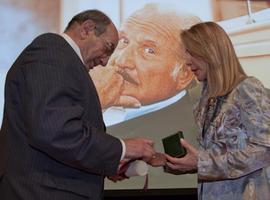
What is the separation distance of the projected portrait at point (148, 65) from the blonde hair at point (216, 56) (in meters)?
0.62

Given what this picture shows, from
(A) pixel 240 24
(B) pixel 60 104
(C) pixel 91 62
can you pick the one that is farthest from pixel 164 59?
(B) pixel 60 104

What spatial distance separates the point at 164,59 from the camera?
7.12 feet

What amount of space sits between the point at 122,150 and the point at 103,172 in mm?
85

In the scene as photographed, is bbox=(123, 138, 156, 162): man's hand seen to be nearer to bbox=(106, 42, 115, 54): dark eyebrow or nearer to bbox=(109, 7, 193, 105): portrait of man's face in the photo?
bbox=(106, 42, 115, 54): dark eyebrow

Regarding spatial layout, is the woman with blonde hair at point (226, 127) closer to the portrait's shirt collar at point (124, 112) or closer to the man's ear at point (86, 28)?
the man's ear at point (86, 28)

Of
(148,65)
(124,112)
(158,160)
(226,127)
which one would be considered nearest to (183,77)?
(148,65)

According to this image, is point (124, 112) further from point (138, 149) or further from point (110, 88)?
point (138, 149)

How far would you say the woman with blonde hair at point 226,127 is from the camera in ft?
4.43

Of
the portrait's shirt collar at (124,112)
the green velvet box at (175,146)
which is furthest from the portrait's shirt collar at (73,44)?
the portrait's shirt collar at (124,112)

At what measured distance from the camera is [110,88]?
2141 millimetres

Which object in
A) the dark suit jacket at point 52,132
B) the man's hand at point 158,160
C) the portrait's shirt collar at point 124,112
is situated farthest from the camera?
the portrait's shirt collar at point 124,112

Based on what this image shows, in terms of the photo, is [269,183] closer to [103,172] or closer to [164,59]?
[103,172]

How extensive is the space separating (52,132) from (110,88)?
97 cm

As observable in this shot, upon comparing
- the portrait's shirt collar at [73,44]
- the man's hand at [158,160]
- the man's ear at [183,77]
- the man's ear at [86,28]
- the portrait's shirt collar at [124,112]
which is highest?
the man's ear at [86,28]
